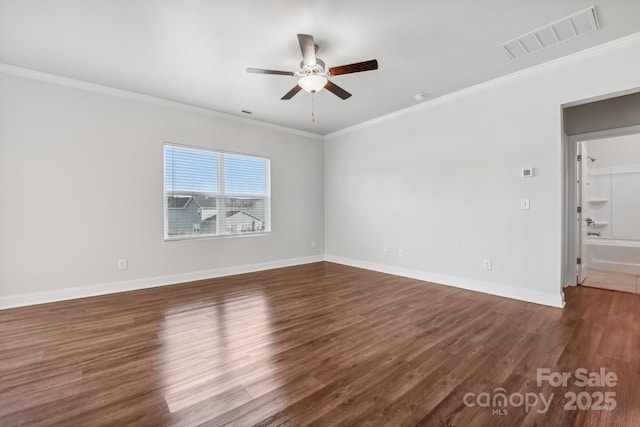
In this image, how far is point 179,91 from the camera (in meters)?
3.82

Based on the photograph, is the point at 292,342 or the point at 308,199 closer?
the point at 292,342

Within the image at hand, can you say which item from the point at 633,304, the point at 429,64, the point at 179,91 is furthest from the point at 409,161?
the point at 179,91

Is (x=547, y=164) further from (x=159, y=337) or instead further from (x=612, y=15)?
(x=159, y=337)

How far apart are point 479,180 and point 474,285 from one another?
58.0 inches

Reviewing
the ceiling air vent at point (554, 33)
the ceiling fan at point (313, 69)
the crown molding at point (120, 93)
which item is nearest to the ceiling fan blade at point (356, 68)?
the ceiling fan at point (313, 69)

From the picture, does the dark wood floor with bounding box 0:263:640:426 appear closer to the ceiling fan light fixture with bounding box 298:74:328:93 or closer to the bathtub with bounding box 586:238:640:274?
the bathtub with bounding box 586:238:640:274

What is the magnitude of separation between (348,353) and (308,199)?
4113 mm

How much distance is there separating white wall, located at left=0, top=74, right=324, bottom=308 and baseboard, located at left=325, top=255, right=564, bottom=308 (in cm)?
269

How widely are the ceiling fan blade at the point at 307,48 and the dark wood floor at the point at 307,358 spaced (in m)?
2.56

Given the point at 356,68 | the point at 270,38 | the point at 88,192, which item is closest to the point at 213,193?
the point at 88,192

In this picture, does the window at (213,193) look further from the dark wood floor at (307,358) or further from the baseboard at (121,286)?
the dark wood floor at (307,358)

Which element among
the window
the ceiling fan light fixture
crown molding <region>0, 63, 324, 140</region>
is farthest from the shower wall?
crown molding <region>0, 63, 324, 140</region>

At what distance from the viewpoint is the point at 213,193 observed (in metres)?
4.69

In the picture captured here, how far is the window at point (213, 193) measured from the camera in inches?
169
